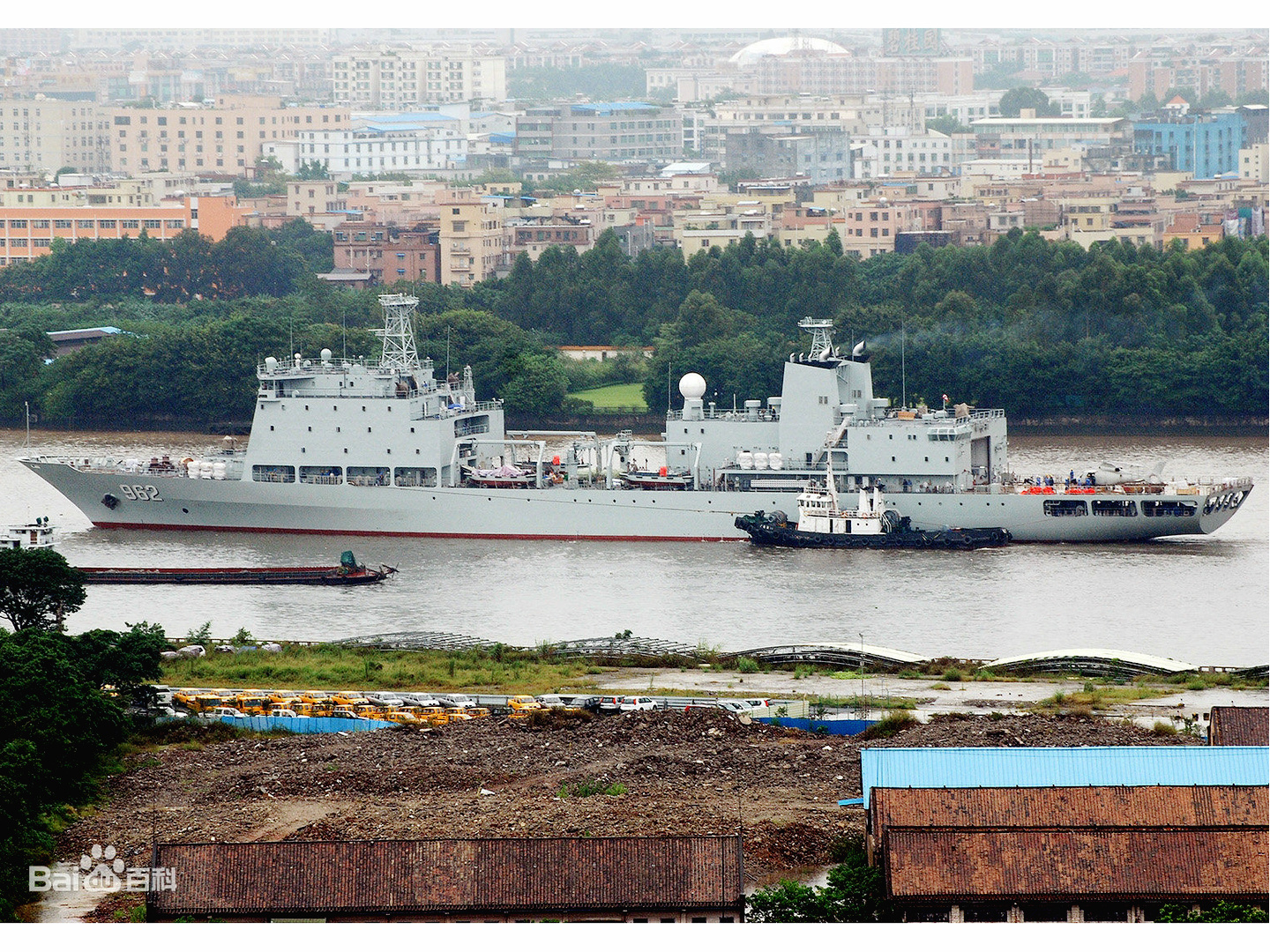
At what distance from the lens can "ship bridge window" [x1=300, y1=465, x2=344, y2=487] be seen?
27.6 meters

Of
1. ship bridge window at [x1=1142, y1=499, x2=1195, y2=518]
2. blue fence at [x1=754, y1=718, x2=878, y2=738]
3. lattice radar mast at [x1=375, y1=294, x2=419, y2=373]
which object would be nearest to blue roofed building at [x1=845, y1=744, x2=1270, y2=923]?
blue fence at [x1=754, y1=718, x2=878, y2=738]

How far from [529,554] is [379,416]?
10.7 ft

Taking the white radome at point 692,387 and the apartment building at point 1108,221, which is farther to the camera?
the apartment building at point 1108,221

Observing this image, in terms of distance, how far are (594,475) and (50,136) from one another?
1941 inches

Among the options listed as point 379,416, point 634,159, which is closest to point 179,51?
point 634,159

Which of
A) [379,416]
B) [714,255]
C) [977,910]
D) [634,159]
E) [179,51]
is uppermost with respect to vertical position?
[179,51]

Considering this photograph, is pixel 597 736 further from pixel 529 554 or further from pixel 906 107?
pixel 906 107

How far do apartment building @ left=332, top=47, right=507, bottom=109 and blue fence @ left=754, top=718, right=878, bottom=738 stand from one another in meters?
71.2

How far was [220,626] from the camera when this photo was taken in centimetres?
2089

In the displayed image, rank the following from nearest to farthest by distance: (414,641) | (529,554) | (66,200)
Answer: (414,641) < (529,554) < (66,200)

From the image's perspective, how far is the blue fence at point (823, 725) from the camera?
15.7 metres

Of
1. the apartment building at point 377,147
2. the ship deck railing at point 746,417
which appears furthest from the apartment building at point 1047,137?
the ship deck railing at point 746,417

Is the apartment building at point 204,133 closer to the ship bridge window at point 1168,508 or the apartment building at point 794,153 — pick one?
the apartment building at point 794,153

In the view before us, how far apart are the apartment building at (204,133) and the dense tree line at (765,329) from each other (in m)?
27.4
